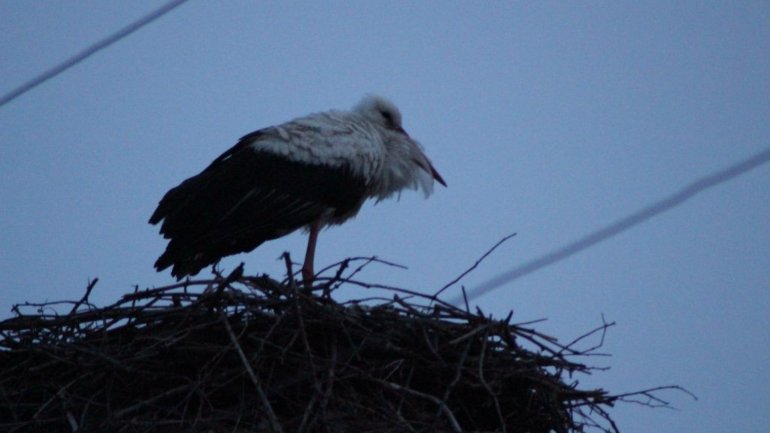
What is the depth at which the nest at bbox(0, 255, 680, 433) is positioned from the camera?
11.0 ft

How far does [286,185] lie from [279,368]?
1.91 meters

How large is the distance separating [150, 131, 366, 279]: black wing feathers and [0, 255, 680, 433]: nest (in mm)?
1029

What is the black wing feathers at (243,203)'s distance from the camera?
192 inches

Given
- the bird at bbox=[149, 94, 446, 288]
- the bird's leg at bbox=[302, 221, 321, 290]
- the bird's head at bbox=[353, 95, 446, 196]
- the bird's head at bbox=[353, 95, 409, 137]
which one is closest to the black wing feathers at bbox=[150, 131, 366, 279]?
the bird at bbox=[149, 94, 446, 288]

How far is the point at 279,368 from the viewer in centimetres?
348

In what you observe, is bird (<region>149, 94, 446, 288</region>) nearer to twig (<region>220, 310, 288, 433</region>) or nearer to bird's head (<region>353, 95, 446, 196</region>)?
bird's head (<region>353, 95, 446, 196</region>)

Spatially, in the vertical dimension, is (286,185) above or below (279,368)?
above

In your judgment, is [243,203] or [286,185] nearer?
[243,203]

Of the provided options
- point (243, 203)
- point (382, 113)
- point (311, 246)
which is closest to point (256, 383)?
point (243, 203)

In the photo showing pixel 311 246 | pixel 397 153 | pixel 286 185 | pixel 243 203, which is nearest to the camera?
pixel 243 203

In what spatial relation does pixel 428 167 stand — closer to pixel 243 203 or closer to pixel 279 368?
pixel 243 203

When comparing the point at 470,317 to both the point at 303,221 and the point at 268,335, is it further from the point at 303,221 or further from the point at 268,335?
the point at 303,221

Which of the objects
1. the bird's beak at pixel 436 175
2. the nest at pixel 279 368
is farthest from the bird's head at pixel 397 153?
the nest at pixel 279 368

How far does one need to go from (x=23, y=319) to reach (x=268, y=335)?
105 centimetres
